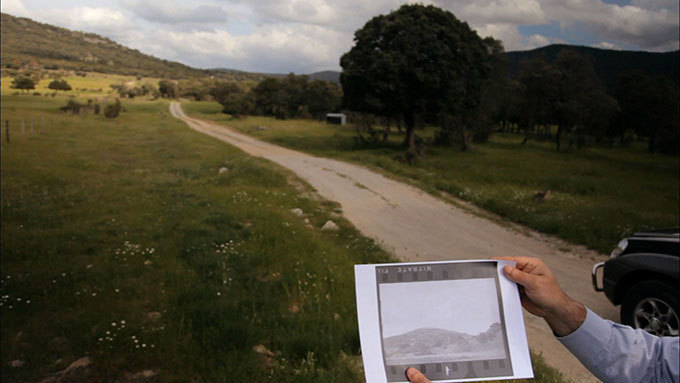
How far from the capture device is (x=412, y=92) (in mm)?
26438

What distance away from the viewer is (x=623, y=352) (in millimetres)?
1608

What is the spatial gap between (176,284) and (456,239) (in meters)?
6.37

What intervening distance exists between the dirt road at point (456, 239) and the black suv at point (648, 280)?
935 mm

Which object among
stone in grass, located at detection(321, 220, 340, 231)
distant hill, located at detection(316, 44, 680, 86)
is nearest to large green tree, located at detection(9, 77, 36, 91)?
distant hill, located at detection(316, 44, 680, 86)

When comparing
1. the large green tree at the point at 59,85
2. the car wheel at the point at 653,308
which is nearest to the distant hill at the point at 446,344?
the car wheel at the point at 653,308

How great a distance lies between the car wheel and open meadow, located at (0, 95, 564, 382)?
54.6 inches

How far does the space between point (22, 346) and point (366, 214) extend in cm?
879

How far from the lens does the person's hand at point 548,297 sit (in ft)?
5.63

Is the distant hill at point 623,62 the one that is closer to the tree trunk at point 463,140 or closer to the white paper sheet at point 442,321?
the tree trunk at point 463,140

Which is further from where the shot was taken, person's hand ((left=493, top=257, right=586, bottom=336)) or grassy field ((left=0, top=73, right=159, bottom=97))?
grassy field ((left=0, top=73, right=159, bottom=97))

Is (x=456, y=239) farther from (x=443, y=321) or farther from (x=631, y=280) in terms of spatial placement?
(x=443, y=321)

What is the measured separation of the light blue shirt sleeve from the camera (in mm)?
1529

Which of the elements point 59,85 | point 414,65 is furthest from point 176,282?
point 59,85

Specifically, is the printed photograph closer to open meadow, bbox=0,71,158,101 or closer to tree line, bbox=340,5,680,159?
tree line, bbox=340,5,680,159
